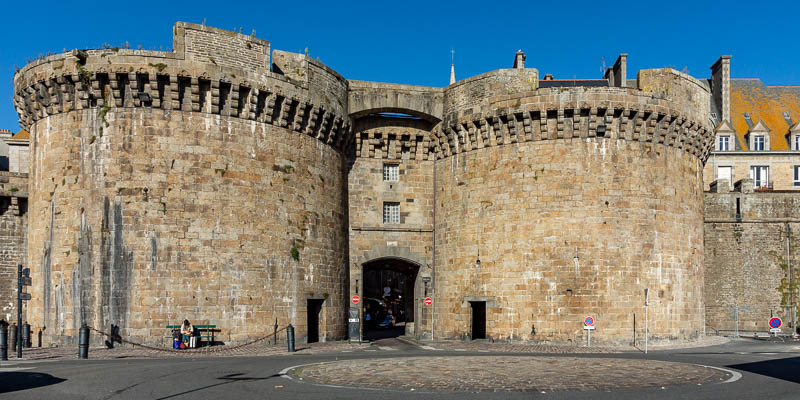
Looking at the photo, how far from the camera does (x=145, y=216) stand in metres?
23.5

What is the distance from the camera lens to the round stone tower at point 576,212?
2650 centimetres

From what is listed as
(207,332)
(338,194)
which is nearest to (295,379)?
(207,332)

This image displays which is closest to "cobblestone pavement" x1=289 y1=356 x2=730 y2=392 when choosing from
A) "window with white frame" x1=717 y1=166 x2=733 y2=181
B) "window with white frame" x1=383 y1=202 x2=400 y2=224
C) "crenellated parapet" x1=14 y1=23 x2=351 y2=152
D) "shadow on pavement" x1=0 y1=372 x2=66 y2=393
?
"shadow on pavement" x1=0 y1=372 x2=66 y2=393

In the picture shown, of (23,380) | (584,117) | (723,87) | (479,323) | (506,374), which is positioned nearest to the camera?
(23,380)

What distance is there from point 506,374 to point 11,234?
793 inches

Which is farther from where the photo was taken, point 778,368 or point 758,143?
point 758,143

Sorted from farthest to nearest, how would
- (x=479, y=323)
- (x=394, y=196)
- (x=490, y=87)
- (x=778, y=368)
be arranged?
(x=394, y=196)
(x=479, y=323)
(x=490, y=87)
(x=778, y=368)

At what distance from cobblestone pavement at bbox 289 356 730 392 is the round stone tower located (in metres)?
7.41

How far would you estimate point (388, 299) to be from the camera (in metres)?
61.2

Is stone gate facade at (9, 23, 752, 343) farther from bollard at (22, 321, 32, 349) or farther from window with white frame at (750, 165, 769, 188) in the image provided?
window with white frame at (750, 165, 769, 188)

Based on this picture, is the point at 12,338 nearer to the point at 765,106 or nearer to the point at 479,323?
the point at 479,323

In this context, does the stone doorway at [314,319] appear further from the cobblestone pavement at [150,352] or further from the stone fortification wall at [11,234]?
the stone fortification wall at [11,234]

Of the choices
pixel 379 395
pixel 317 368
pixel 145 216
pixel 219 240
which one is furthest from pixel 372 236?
pixel 379 395

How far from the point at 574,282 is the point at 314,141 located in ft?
35.9
